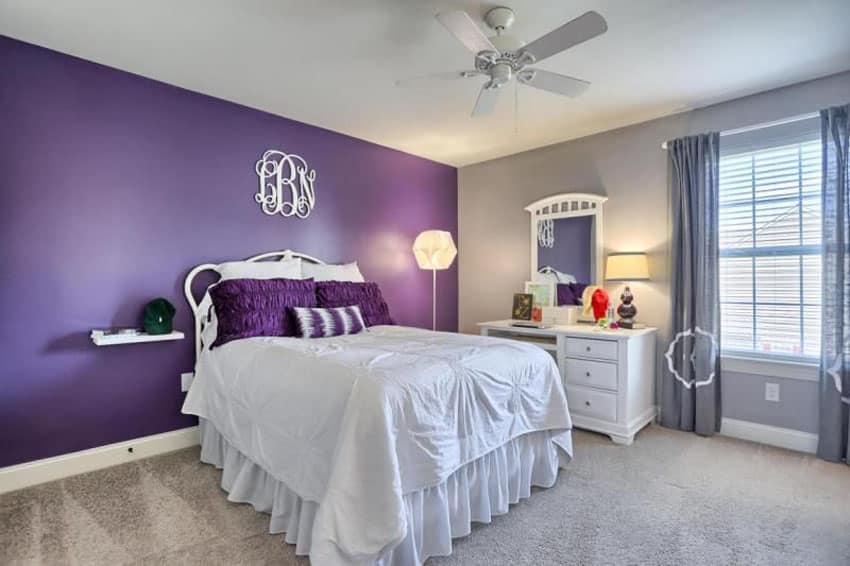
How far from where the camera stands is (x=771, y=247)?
3.00m

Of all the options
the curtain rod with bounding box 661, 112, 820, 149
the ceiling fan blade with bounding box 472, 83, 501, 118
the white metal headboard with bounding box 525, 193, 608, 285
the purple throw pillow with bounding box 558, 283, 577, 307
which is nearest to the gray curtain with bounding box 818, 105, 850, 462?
the curtain rod with bounding box 661, 112, 820, 149

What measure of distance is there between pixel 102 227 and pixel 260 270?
94cm

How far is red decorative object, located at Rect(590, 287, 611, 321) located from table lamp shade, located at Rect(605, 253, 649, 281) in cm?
17

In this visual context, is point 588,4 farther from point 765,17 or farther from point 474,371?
point 474,371

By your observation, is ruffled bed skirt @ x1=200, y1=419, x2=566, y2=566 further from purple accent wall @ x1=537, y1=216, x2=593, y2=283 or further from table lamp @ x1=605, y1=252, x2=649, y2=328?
purple accent wall @ x1=537, y1=216, x2=593, y2=283

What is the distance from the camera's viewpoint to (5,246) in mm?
2322

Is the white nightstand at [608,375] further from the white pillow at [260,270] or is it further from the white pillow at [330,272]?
the white pillow at [260,270]

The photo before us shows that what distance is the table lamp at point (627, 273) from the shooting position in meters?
3.36

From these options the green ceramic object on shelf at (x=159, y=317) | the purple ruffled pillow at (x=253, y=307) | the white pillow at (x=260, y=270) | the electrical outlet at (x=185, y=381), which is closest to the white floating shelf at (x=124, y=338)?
the green ceramic object on shelf at (x=159, y=317)

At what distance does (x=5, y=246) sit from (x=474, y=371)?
2574 millimetres

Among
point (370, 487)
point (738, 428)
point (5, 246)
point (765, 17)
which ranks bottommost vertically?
point (738, 428)

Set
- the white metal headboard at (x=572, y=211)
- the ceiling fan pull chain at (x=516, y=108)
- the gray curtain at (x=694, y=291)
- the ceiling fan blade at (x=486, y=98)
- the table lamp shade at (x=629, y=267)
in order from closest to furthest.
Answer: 1. the ceiling fan blade at (x=486, y=98)
2. the ceiling fan pull chain at (x=516, y=108)
3. the gray curtain at (x=694, y=291)
4. the table lamp shade at (x=629, y=267)
5. the white metal headboard at (x=572, y=211)

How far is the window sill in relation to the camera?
2842 mm

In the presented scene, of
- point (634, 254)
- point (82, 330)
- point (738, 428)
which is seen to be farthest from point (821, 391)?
point (82, 330)
